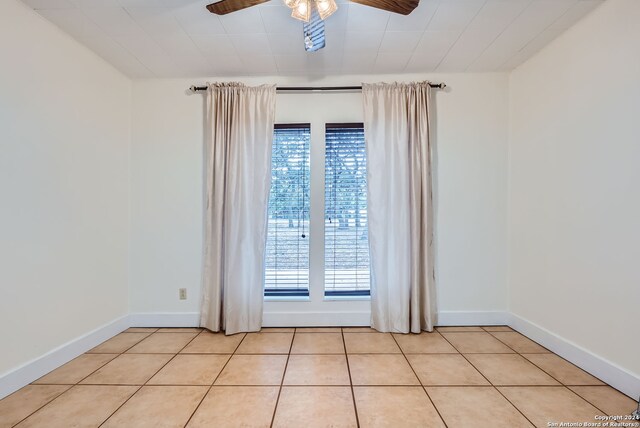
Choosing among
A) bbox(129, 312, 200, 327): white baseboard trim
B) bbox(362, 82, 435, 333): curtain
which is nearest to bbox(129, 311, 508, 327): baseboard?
bbox(129, 312, 200, 327): white baseboard trim

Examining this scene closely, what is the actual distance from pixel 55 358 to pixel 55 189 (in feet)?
3.95

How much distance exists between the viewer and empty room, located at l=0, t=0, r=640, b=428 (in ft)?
5.45

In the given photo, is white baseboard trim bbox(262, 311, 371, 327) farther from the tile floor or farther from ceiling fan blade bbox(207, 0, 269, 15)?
ceiling fan blade bbox(207, 0, 269, 15)

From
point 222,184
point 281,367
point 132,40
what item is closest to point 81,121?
point 132,40

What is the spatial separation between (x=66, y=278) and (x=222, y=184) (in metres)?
1.34

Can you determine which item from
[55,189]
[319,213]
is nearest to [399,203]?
[319,213]

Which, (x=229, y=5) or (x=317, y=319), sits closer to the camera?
(x=229, y=5)

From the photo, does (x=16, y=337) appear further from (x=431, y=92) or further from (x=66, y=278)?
(x=431, y=92)

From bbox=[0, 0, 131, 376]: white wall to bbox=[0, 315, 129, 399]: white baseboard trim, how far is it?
4 centimetres

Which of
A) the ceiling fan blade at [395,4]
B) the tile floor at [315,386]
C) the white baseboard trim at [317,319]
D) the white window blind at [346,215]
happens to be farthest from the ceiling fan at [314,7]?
the white baseboard trim at [317,319]

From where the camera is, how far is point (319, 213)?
2725 millimetres

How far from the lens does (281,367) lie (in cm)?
196

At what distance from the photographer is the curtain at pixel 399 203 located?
8.33ft

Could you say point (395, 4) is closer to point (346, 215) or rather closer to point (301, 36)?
point (301, 36)
